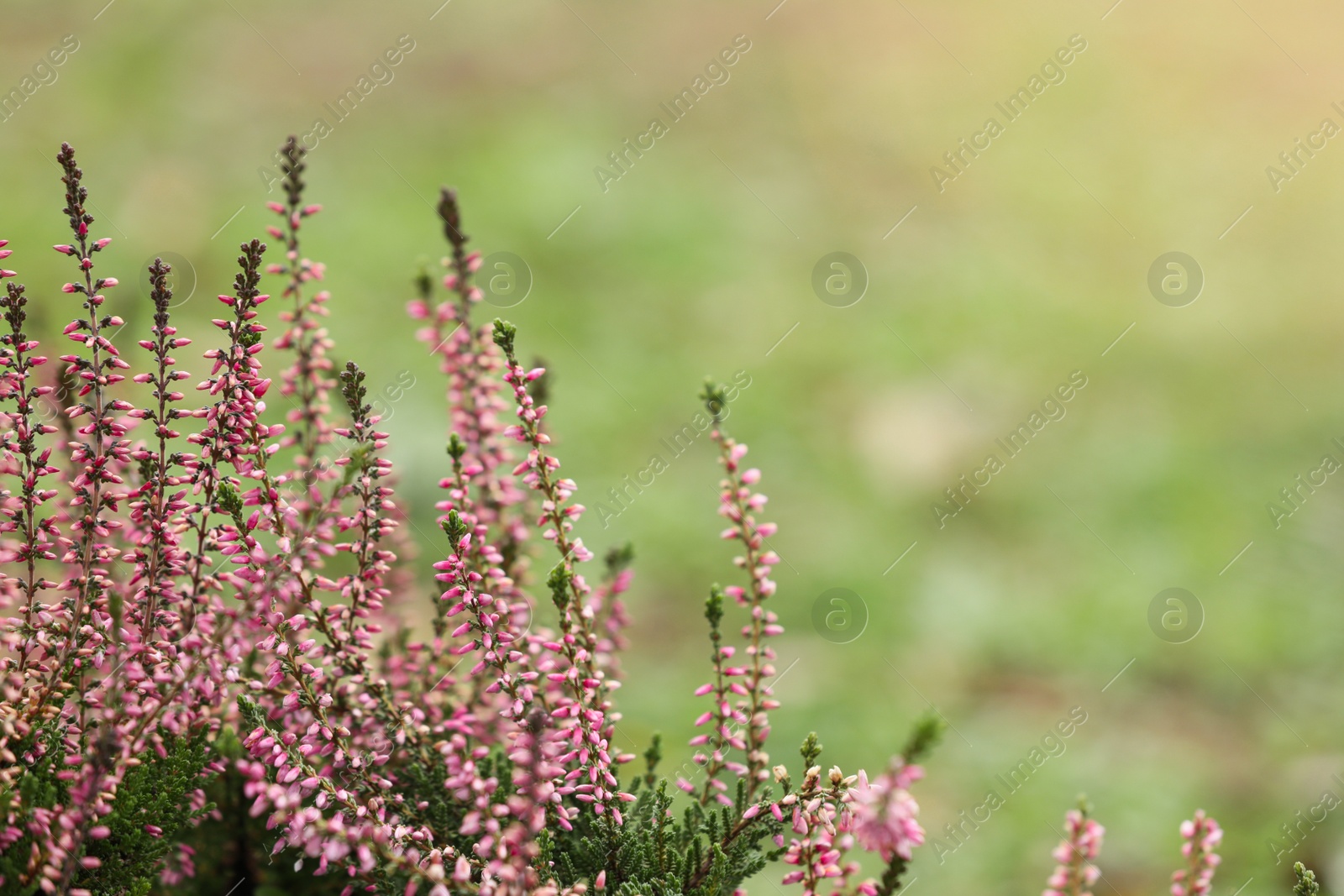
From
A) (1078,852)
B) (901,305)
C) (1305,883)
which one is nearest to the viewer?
(1078,852)

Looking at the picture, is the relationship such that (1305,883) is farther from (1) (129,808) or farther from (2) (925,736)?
(1) (129,808)

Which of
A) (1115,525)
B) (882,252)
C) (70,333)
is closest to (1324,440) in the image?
(1115,525)

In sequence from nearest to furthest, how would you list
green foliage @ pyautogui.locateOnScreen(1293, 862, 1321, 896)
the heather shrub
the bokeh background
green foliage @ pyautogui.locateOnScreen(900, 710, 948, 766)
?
green foliage @ pyautogui.locateOnScreen(900, 710, 948, 766) < the heather shrub < green foliage @ pyautogui.locateOnScreen(1293, 862, 1321, 896) < the bokeh background

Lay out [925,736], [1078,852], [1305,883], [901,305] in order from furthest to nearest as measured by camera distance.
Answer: [901,305] → [1305,883] → [1078,852] → [925,736]

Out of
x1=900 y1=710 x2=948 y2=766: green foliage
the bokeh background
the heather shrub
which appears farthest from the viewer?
the bokeh background

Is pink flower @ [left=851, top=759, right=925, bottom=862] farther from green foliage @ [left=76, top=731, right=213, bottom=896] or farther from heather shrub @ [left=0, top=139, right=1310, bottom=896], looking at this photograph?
green foliage @ [left=76, top=731, right=213, bottom=896]

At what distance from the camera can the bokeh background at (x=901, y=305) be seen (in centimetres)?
525

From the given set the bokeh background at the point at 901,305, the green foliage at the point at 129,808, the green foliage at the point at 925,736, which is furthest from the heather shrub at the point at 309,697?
the bokeh background at the point at 901,305

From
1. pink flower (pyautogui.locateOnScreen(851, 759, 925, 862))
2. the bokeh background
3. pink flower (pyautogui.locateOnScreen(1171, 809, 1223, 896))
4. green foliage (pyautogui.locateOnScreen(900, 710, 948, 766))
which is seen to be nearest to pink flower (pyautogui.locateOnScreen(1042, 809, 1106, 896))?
pink flower (pyautogui.locateOnScreen(1171, 809, 1223, 896))

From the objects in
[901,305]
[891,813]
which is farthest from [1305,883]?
[901,305]

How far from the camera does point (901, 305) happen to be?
8.16 metres

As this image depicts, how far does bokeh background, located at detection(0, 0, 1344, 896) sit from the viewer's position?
525 cm

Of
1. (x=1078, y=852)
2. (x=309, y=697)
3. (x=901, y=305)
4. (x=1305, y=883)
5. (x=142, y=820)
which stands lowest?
(x=1305, y=883)

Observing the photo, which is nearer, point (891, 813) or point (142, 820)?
point (891, 813)
